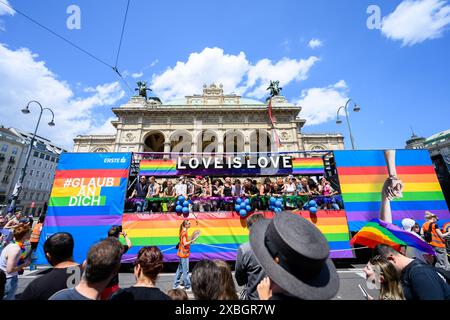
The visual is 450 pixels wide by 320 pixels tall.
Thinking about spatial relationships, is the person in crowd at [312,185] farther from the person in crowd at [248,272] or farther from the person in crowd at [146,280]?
the person in crowd at [146,280]

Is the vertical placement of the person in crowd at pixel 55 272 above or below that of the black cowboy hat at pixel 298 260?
below

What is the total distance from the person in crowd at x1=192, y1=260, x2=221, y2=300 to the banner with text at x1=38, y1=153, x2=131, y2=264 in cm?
678

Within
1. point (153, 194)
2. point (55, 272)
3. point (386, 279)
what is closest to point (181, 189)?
point (153, 194)

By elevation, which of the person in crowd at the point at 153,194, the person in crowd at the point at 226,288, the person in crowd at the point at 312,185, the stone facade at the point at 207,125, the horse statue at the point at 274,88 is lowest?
the person in crowd at the point at 226,288

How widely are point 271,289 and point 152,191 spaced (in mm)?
7605

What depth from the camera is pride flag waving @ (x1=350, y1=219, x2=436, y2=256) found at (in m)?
3.21

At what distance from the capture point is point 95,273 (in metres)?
1.82

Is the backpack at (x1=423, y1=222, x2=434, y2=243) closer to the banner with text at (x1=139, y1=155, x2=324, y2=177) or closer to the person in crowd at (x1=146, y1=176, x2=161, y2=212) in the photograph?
the banner with text at (x1=139, y1=155, x2=324, y2=177)

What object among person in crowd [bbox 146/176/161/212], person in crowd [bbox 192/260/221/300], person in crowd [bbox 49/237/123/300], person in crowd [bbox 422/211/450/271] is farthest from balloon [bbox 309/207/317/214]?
person in crowd [bbox 49/237/123/300]

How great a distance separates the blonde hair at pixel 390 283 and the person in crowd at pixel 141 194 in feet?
25.4

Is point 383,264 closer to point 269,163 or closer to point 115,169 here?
point 269,163

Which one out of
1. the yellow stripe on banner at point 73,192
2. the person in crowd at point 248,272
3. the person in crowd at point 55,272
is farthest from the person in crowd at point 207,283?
the yellow stripe on banner at point 73,192

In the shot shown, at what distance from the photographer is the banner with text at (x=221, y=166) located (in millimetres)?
8781
